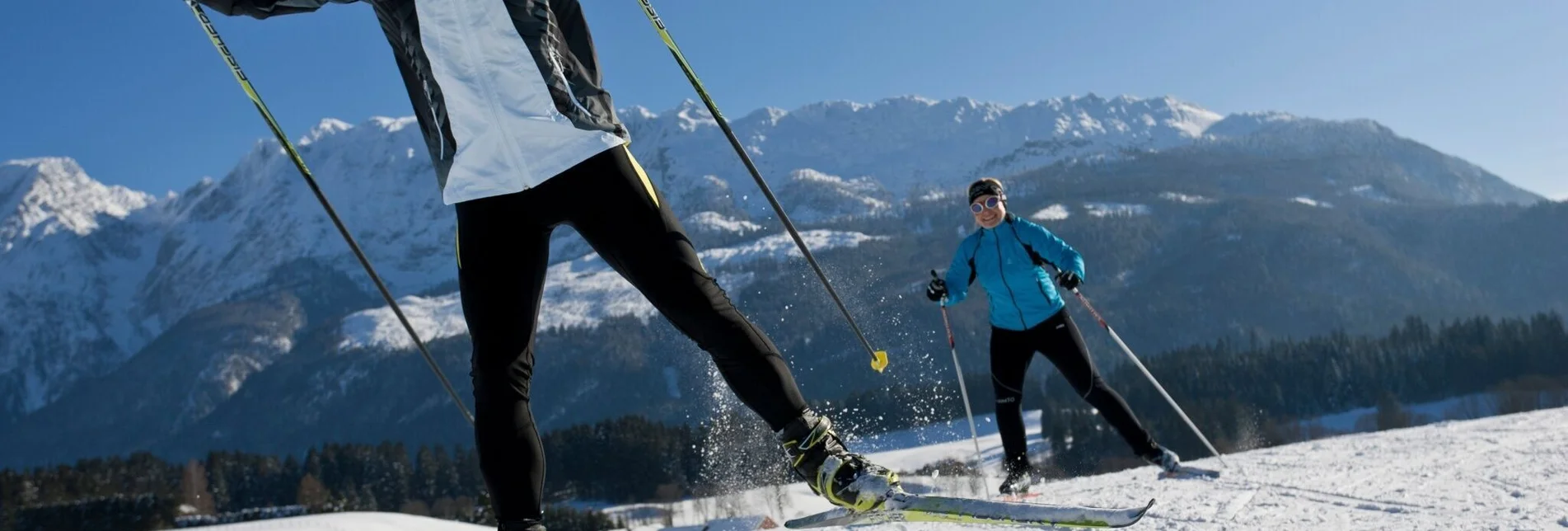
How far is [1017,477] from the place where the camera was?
652 centimetres

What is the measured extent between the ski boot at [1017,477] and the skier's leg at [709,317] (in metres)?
4.12

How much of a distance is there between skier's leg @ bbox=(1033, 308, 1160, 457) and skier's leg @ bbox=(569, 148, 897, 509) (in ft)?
14.2

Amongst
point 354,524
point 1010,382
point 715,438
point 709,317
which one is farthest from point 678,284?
point 715,438

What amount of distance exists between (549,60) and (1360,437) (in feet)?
25.9

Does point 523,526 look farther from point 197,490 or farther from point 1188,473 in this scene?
point 197,490

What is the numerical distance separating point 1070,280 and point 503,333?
4.63 meters

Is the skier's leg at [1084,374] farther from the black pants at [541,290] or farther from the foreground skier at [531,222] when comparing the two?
the black pants at [541,290]

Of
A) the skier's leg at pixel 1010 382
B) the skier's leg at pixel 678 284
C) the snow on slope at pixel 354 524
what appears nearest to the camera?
the skier's leg at pixel 678 284

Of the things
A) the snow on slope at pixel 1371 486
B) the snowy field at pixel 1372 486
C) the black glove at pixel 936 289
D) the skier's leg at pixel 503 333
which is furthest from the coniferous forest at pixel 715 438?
the skier's leg at pixel 503 333

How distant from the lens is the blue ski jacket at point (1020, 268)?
645 centimetres

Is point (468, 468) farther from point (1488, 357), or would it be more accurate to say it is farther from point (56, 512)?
point (1488, 357)

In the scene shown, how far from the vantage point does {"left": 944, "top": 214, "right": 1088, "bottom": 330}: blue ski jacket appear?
21.2ft

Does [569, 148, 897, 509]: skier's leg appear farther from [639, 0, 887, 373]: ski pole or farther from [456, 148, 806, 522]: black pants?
[639, 0, 887, 373]: ski pole

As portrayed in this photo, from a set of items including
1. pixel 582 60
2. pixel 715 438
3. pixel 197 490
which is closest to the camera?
pixel 582 60
